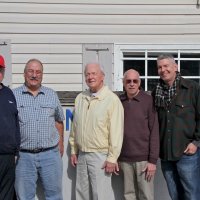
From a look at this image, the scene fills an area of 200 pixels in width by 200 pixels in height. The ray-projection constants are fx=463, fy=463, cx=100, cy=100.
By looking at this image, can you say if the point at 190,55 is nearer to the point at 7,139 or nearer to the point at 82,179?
the point at 82,179

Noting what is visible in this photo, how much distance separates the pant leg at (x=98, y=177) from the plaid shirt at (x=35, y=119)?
0.40 m

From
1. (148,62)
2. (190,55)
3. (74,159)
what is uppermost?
(190,55)

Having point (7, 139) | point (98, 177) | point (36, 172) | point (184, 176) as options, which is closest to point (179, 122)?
point (184, 176)

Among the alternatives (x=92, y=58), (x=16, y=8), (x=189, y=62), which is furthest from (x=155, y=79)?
(x=16, y=8)

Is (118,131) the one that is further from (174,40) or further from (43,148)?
(174,40)

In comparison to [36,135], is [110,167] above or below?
below

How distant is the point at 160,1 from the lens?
25.5 ft

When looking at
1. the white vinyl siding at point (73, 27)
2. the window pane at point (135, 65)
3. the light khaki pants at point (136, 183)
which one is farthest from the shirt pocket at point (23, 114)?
the window pane at point (135, 65)

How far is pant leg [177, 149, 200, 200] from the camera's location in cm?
415

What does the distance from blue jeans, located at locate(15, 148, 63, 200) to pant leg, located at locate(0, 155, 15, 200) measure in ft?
0.43

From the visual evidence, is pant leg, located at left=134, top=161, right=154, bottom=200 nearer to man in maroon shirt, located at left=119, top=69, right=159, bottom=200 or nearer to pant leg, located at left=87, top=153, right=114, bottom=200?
man in maroon shirt, located at left=119, top=69, right=159, bottom=200

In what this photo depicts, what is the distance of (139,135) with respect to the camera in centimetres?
420

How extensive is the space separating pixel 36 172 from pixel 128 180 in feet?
2.82

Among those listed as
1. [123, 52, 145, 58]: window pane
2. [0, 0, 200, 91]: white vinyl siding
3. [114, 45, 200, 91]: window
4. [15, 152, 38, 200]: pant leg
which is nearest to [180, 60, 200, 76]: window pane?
[114, 45, 200, 91]: window
